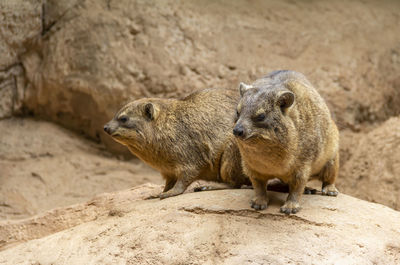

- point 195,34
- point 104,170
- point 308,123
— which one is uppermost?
point 195,34

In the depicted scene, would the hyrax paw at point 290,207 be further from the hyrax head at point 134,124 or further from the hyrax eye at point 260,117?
the hyrax head at point 134,124

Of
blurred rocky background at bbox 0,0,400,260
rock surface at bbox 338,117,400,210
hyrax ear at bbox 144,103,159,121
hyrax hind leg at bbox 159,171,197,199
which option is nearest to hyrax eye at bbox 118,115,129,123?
hyrax ear at bbox 144,103,159,121

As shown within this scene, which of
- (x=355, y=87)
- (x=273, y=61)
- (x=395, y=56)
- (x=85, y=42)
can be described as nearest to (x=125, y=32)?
(x=85, y=42)

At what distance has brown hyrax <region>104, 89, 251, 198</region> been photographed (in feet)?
21.2

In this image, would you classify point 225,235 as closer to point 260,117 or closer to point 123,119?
point 260,117

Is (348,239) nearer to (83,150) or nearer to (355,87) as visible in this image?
(355,87)

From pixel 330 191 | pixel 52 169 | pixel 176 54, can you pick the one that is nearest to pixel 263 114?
pixel 330 191

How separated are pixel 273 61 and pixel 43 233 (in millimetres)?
5470

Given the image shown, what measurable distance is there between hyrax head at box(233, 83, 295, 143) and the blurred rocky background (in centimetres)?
466

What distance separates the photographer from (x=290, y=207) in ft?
17.7

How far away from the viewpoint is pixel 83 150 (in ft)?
33.7

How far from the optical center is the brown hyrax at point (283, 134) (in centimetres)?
508

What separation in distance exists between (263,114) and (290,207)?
1.02 meters

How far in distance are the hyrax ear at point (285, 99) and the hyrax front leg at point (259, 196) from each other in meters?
0.87
